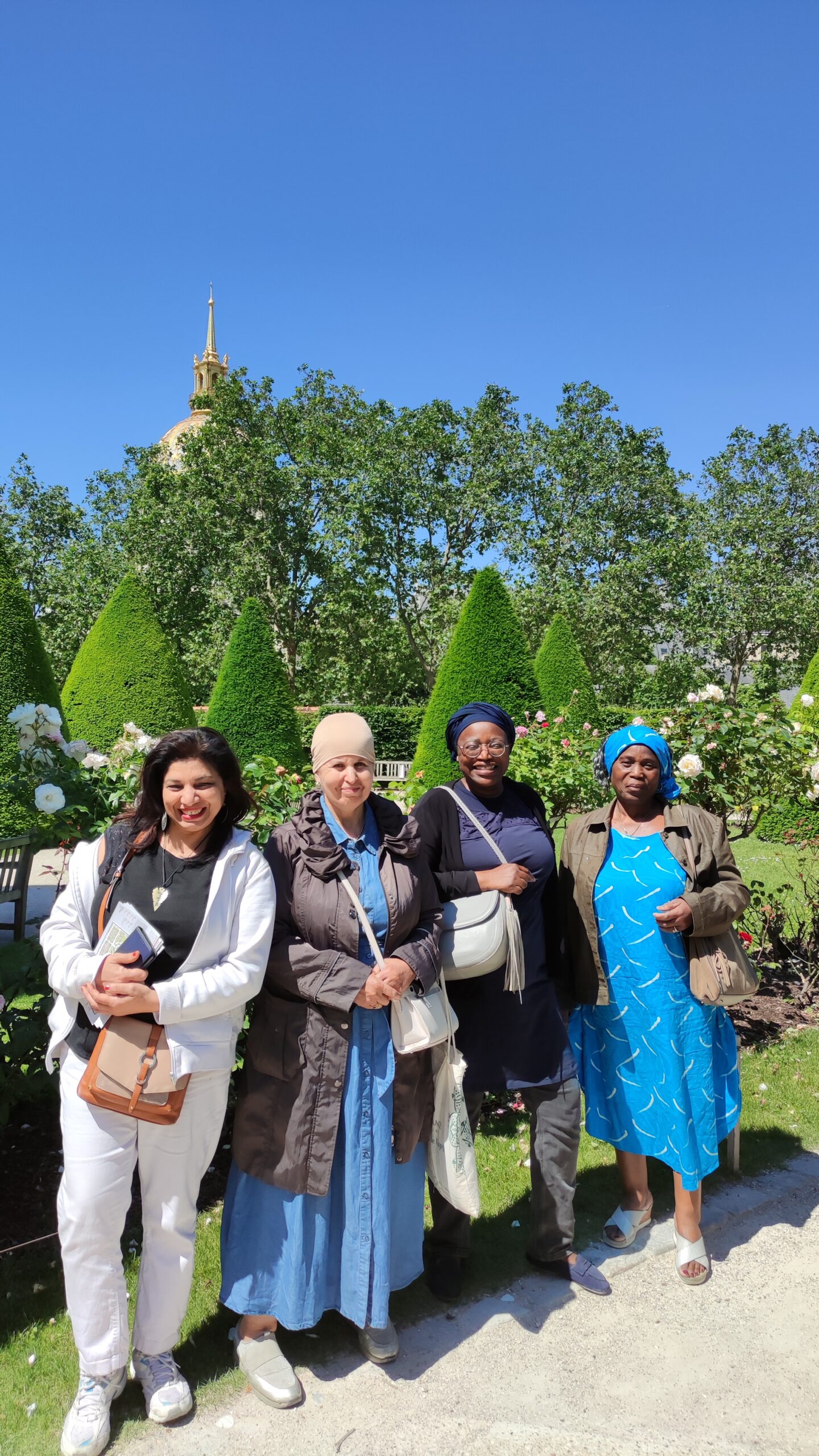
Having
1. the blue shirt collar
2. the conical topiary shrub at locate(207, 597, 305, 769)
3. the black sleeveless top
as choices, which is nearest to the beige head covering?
the blue shirt collar

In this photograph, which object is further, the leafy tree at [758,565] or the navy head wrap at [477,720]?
the leafy tree at [758,565]

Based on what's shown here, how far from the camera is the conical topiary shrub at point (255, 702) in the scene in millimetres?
13609

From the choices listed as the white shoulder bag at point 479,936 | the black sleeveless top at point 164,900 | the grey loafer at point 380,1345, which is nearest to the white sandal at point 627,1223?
the grey loafer at point 380,1345

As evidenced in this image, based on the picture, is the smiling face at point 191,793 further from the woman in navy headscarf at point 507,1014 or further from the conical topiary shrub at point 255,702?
the conical topiary shrub at point 255,702

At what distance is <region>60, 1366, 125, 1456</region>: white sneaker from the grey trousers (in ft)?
3.48

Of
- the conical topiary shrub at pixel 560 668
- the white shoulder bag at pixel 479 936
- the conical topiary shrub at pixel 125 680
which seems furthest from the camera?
the conical topiary shrub at pixel 560 668

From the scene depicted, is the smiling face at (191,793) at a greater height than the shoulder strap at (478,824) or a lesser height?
greater

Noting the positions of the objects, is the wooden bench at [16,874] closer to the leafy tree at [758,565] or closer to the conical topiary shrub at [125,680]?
the conical topiary shrub at [125,680]

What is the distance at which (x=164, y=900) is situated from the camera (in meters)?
2.19

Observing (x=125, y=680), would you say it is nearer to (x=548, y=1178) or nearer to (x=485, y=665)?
(x=485, y=665)

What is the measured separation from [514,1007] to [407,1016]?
0.54 metres

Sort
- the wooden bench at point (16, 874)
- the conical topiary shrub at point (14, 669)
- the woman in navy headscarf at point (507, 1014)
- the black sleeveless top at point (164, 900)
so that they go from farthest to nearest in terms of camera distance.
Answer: the conical topiary shrub at point (14, 669) → the wooden bench at point (16, 874) → the woman in navy headscarf at point (507, 1014) → the black sleeveless top at point (164, 900)

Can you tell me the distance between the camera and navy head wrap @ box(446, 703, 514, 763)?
9.28 ft

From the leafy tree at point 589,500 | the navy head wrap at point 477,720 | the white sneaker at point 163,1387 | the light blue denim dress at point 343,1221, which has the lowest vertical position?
the white sneaker at point 163,1387
